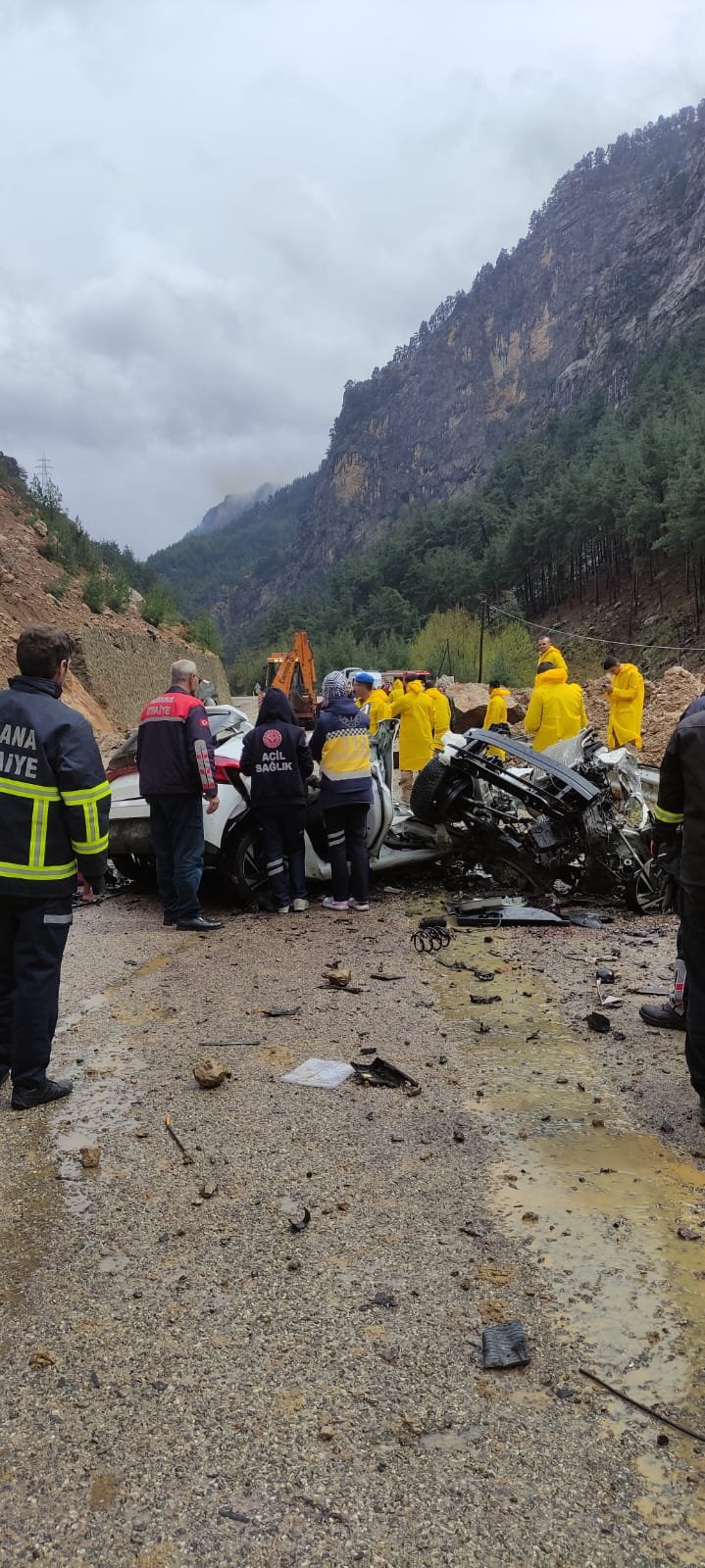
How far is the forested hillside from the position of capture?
169 feet

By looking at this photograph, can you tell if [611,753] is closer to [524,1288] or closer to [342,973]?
[342,973]

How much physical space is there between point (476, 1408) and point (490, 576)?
72925 millimetres

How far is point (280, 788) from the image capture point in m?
6.75

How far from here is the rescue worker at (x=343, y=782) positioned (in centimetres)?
684

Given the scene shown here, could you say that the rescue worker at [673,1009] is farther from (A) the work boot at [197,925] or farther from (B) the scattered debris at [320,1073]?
(A) the work boot at [197,925]

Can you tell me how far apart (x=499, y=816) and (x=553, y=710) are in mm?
2305

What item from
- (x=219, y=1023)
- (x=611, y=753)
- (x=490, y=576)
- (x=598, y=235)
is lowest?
(x=219, y=1023)

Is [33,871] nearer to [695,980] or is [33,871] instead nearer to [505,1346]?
[505,1346]

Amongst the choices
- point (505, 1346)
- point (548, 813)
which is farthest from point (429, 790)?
point (505, 1346)

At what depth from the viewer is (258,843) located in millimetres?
7293

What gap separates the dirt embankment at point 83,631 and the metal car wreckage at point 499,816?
13041 mm

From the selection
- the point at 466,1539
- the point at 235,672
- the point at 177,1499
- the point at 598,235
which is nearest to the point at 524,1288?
the point at 466,1539

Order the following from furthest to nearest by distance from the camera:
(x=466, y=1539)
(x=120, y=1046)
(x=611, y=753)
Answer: (x=611, y=753), (x=120, y=1046), (x=466, y=1539)

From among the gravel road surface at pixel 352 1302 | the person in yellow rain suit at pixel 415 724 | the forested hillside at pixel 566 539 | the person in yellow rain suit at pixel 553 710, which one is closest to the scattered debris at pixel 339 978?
the gravel road surface at pixel 352 1302
